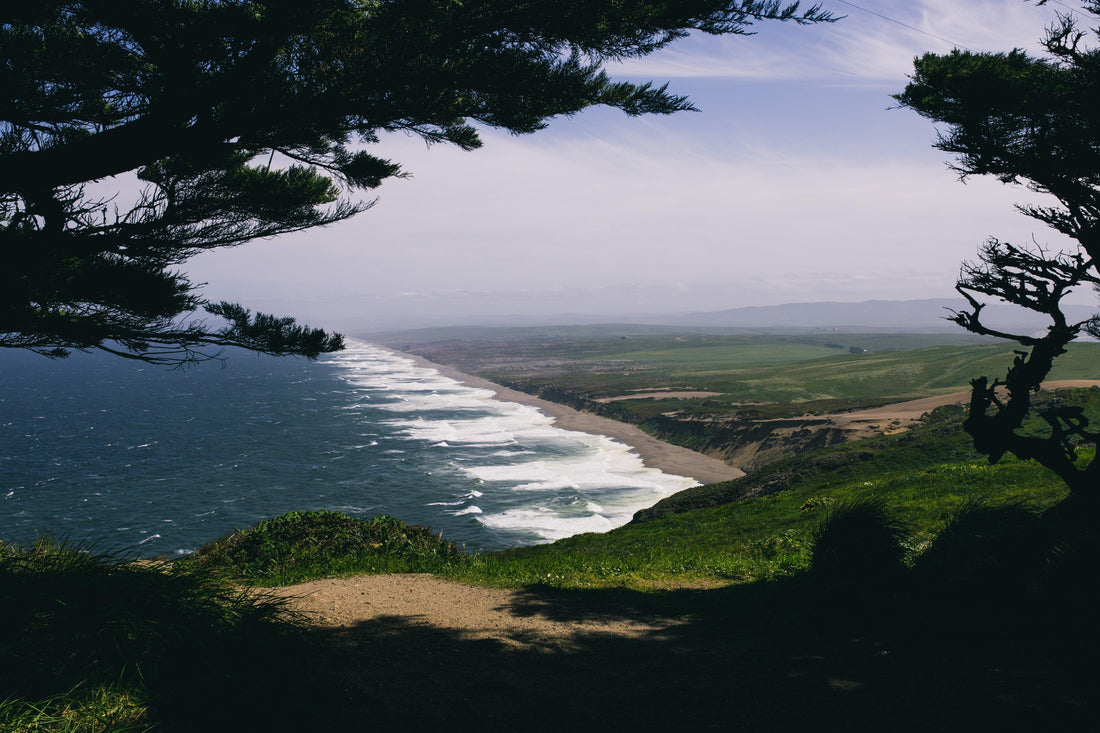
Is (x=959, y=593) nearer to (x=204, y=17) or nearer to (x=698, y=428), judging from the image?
(x=204, y=17)

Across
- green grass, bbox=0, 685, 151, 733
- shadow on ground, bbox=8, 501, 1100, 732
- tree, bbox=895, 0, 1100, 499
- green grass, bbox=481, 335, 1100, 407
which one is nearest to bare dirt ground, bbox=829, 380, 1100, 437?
green grass, bbox=481, 335, 1100, 407

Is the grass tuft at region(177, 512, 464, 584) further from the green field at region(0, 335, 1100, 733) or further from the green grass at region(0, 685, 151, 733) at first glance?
the green grass at region(0, 685, 151, 733)

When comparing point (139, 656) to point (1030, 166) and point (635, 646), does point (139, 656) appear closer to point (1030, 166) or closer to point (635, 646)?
point (635, 646)

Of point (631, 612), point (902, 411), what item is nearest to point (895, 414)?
point (902, 411)

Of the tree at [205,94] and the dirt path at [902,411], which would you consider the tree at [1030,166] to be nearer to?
the tree at [205,94]

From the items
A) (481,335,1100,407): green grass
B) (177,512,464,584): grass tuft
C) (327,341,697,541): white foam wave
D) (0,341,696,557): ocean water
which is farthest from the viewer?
(481,335,1100,407): green grass

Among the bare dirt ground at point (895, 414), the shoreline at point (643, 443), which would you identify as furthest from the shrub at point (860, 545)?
the bare dirt ground at point (895, 414)
